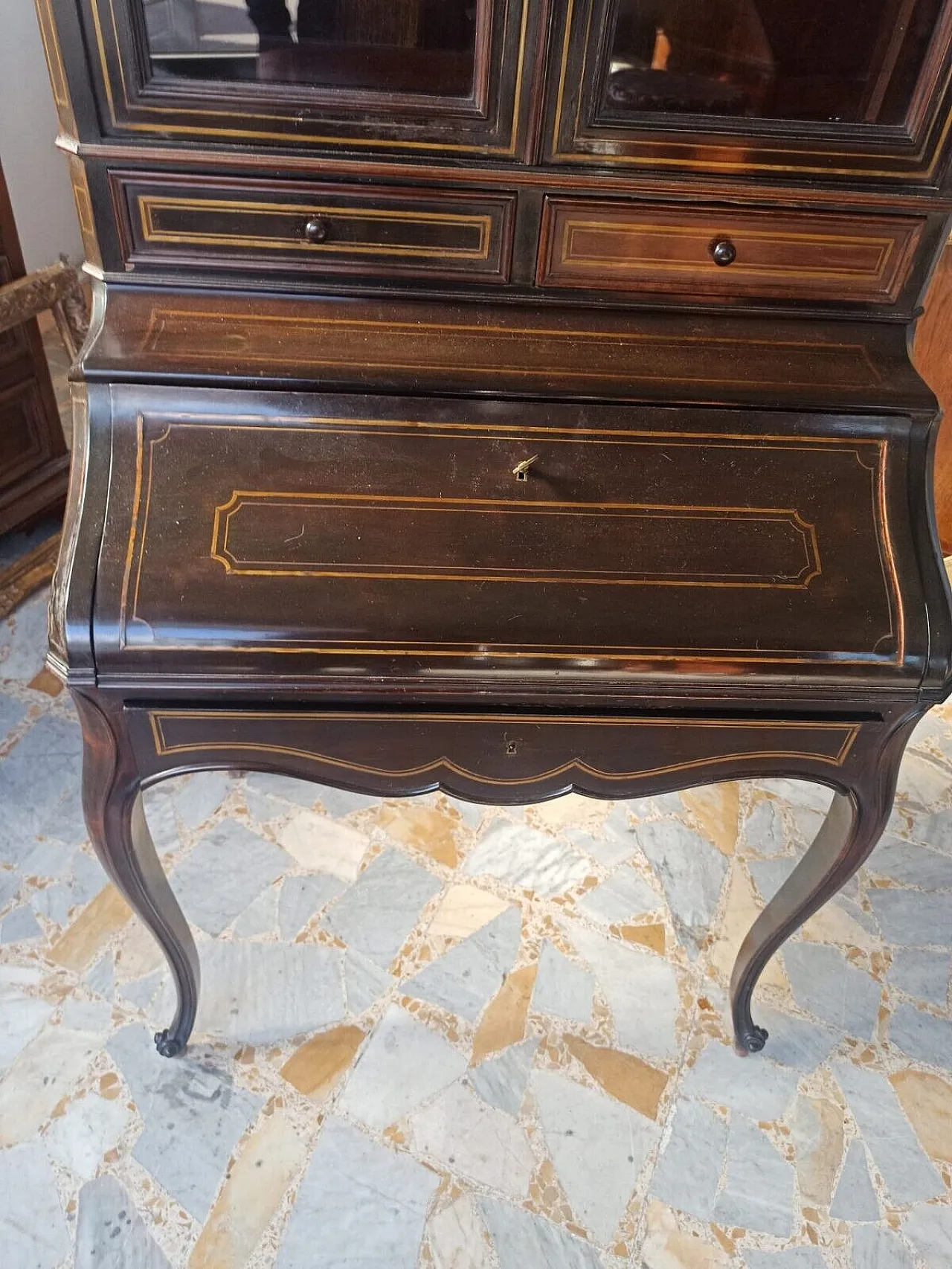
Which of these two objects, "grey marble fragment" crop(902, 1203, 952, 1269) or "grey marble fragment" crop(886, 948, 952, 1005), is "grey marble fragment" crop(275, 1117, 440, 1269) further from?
"grey marble fragment" crop(886, 948, 952, 1005)

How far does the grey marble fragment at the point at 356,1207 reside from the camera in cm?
146

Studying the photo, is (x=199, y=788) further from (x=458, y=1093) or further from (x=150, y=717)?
(x=150, y=717)

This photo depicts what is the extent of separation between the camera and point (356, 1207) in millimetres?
1517

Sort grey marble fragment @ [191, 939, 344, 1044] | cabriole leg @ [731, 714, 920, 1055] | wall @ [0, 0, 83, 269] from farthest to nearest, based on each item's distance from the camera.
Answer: wall @ [0, 0, 83, 269], grey marble fragment @ [191, 939, 344, 1044], cabriole leg @ [731, 714, 920, 1055]

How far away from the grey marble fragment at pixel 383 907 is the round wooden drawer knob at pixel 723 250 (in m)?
1.37

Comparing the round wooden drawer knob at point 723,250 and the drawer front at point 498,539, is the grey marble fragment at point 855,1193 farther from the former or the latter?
the round wooden drawer knob at point 723,250

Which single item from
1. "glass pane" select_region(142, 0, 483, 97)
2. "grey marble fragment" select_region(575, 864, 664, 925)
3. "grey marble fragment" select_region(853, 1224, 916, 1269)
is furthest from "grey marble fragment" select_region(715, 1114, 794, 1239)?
"glass pane" select_region(142, 0, 483, 97)

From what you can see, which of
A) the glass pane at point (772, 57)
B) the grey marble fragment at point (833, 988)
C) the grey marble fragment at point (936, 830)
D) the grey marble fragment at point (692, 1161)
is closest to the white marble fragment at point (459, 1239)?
the grey marble fragment at point (692, 1161)

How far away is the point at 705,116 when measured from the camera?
1.18 m

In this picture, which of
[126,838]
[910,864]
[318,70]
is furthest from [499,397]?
[910,864]

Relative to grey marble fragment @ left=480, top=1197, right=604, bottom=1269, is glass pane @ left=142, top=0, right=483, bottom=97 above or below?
above

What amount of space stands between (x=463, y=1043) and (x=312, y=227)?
143cm

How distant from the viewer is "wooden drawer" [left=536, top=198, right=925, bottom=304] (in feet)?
4.08

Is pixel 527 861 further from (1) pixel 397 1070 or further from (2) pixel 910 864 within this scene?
(2) pixel 910 864
